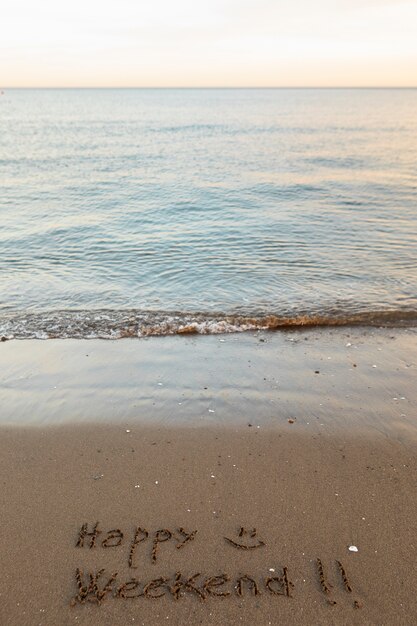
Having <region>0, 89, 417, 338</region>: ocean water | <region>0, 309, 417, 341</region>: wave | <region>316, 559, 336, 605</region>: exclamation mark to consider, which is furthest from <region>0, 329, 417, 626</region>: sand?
<region>0, 89, 417, 338</region>: ocean water

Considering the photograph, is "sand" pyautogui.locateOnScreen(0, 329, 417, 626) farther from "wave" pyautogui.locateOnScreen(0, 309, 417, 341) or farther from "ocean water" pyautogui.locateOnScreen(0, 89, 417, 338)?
"ocean water" pyautogui.locateOnScreen(0, 89, 417, 338)

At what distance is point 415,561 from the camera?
12.6ft

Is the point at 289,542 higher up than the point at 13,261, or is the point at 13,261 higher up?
the point at 289,542

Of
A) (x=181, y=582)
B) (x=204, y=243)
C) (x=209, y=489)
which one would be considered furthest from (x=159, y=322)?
(x=204, y=243)

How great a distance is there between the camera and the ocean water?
30.1 ft

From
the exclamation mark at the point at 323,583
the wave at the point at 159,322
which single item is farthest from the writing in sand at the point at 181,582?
the wave at the point at 159,322

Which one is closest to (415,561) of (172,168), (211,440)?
(211,440)

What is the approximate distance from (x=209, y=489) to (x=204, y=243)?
10.3m

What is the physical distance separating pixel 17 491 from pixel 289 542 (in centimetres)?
265

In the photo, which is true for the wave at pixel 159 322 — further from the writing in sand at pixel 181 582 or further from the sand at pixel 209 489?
the writing in sand at pixel 181 582

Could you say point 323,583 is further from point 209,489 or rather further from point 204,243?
point 204,243

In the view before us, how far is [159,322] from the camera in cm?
872

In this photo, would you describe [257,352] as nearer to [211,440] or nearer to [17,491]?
[211,440]

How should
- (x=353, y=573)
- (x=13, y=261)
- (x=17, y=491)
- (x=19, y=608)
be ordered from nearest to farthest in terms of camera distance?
(x=19, y=608) < (x=353, y=573) < (x=17, y=491) < (x=13, y=261)
